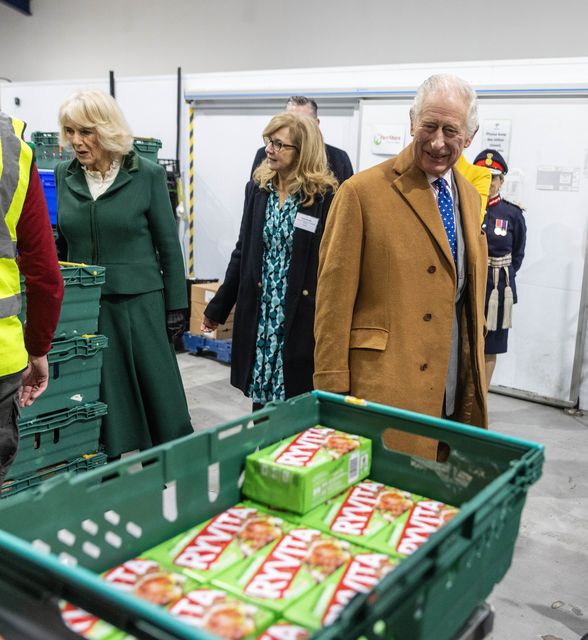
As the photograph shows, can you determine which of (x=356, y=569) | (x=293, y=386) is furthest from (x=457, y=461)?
(x=293, y=386)

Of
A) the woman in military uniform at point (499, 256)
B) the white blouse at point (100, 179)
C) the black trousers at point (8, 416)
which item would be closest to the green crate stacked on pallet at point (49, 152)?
the white blouse at point (100, 179)

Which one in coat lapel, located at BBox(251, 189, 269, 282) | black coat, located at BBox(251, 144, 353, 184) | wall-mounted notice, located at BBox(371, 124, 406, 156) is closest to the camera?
coat lapel, located at BBox(251, 189, 269, 282)

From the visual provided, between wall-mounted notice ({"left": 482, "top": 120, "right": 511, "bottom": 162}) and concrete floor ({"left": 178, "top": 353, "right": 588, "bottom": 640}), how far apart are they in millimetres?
1869

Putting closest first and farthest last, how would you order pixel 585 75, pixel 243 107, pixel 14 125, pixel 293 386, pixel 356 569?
pixel 356 569, pixel 14 125, pixel 293 386, pixel 585 75, pixel 243 107

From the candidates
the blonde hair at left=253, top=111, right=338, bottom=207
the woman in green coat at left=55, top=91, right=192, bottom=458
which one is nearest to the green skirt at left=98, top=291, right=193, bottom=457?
the woman in green coat at left=55, top=91, right=192, bottom=458

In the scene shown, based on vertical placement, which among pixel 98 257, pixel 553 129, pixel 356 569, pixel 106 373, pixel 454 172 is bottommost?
pixel 106 373

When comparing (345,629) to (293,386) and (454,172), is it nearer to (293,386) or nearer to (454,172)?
(454,172)

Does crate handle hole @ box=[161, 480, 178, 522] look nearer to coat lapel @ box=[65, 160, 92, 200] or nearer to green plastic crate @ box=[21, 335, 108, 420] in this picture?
green plastic crate @ box=[21, 335, 108, 420]

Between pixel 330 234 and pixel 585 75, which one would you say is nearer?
pixel 330 234

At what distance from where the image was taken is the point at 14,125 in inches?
66.5

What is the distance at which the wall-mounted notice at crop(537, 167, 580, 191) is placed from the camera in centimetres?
495

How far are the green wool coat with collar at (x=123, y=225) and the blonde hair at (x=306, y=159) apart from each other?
0.63 metres

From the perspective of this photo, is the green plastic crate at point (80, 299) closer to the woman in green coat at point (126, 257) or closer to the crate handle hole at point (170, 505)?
the woman in green coat at point (126, 257)

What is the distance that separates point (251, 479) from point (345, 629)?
0.52m
